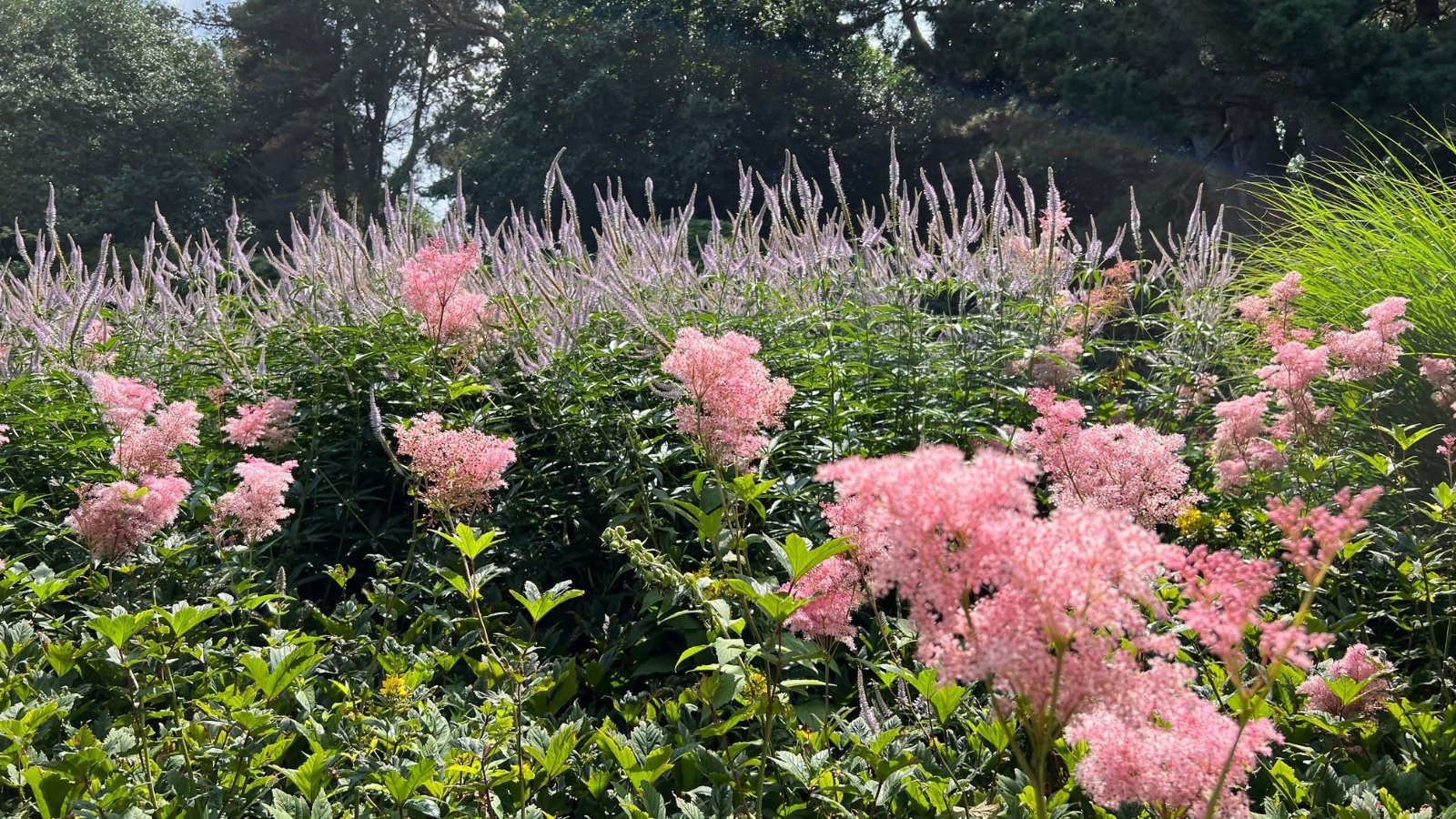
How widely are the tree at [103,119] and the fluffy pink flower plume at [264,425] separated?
28.5 m

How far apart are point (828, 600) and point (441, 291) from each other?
77.3 inches

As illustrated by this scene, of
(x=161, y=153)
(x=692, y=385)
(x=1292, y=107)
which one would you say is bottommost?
(x=1292, y=107)

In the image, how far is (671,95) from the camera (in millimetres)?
28375

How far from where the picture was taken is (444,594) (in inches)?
132

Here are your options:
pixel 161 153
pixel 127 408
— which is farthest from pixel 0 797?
pixel 161 153

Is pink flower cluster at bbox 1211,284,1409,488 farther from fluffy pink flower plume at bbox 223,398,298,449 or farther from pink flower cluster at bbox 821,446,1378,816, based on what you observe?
fluffy pink flower plume at bbox 223,398,298,449

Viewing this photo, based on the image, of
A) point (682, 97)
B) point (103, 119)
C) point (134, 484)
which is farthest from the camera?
point (103, 119)

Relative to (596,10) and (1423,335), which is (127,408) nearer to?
(1423,335)

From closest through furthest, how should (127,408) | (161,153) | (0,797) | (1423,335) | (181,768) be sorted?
1. (181,768)
2. (0,797)
3. (127,408)
4. (1423,335)
5. (161,153)

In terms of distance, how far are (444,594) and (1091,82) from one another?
19472 millimetres

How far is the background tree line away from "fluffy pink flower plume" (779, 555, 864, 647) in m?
9.92

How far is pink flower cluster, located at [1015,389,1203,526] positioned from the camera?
83.8 inches

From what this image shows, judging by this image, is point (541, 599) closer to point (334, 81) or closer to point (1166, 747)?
point (1166, 747)

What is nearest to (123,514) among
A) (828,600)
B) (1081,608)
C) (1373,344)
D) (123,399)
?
(123,399)
